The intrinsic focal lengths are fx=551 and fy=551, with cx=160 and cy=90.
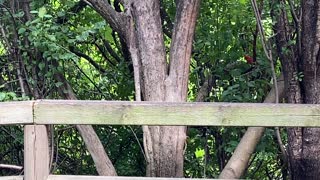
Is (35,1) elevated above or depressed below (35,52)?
above

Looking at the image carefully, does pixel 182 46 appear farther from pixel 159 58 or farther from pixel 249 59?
pixel 249 59

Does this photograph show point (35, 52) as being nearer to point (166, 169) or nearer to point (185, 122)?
point (166, 169)

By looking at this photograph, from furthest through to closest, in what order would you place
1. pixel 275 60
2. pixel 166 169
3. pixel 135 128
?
pixel 135 128
pixel 275 60
pixel 166 169

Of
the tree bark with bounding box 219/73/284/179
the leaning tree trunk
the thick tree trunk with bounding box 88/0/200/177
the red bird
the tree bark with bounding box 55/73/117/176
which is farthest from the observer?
the red bird

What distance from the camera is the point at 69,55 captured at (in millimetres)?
3863

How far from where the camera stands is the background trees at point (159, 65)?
11.2 ft

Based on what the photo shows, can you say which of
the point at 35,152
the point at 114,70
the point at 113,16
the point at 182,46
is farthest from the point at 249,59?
the point at 35,152

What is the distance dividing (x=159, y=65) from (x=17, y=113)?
121cm

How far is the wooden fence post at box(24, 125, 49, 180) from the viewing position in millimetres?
2520

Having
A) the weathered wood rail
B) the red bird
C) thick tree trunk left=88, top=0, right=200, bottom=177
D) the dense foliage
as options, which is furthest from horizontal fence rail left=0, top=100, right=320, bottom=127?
the red bird

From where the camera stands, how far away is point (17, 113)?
2502 mm

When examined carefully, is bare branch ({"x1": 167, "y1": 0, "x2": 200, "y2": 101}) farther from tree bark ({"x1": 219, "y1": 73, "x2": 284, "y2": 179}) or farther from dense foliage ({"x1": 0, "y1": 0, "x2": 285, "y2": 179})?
dense foliage ({"x1": 0, "y1": 0, "x2": 285, "y2": 179})

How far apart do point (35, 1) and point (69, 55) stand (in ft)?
2.18

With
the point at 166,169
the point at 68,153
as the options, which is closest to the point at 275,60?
the point at 166,169
